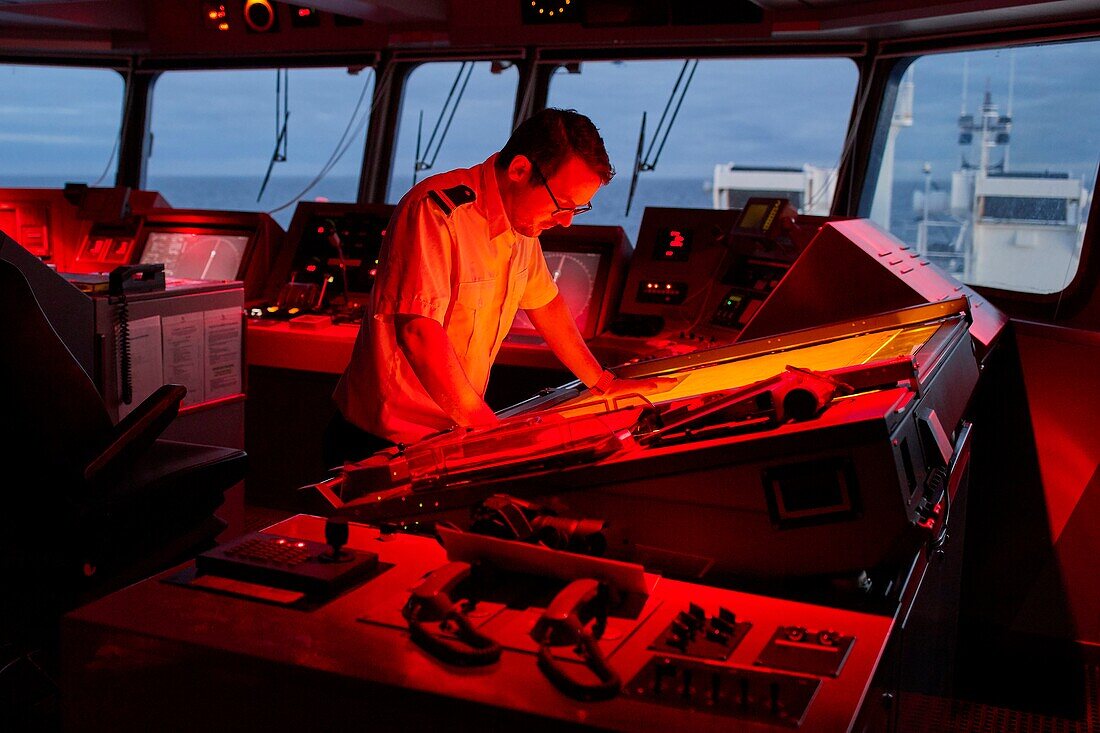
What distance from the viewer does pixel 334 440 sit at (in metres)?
2.55

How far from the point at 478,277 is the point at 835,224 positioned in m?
1.18

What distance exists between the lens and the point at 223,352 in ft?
11.7

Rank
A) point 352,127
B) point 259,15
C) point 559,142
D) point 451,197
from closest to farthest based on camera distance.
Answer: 1. point 559,142
2. point 451,197
3. point 259,15
4. point 352,127

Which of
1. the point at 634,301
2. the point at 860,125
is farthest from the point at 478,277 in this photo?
the point at 860,125

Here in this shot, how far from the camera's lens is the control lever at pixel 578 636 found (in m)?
1.20

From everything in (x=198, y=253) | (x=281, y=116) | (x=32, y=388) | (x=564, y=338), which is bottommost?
(x=32, y=388)

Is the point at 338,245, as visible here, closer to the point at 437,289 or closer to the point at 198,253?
the point at 198,253

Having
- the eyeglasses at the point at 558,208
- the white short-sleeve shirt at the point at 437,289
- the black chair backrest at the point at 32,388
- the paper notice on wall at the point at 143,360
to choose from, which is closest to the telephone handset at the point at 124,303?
the paper notice on wall at the point at 143,360

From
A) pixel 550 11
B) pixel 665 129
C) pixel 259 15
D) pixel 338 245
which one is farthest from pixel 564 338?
pixel 259 15

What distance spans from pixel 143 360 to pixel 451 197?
1.43 meters

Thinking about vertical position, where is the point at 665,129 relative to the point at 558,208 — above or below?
above

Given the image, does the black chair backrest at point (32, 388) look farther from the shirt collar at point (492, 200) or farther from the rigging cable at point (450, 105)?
the rigging cable at point (450, 105)

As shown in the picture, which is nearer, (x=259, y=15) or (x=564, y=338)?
(x=564, y=338)

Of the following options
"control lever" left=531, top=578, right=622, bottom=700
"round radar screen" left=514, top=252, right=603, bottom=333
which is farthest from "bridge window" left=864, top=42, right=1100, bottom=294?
"control lever" left=531, top=578, right=622, bottom=700
